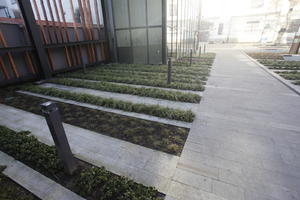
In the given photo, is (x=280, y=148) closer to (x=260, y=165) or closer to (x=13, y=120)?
(x=260, y=165)

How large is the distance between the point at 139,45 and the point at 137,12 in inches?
78.9

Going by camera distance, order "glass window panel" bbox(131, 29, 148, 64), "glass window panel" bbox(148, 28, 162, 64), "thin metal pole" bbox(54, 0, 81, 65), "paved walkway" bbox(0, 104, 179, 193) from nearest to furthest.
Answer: "paved walkway" bbox(0, 104, 179, 193) < "thin metal pole" bbox(54, 0, 81, 65) < "glass window panel" bbox(148, 28, 162, 64) < "glass window panel" bbox(131, 29, 148, 64)

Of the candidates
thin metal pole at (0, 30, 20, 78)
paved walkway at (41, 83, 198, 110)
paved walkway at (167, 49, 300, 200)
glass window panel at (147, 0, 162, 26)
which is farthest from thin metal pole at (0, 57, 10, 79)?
glass window panel at (147, 0, 162, 26)

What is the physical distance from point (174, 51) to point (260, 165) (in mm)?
9743

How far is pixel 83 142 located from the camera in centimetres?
275

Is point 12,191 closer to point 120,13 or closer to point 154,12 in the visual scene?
point 154,12

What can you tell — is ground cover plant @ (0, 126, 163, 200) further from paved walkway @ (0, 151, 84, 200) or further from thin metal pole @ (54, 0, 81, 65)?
thin metal pole @ (54, 0, 81, 65)

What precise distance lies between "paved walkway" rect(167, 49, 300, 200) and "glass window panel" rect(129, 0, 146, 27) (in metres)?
7.55

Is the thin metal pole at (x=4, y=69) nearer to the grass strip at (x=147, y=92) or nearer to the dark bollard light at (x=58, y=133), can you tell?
the grass strip at (x=147, y=92)

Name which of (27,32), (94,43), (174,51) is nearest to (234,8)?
(174,51)

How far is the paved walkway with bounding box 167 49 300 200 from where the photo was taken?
71.0 inches

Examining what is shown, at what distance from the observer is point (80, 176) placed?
2.01 m

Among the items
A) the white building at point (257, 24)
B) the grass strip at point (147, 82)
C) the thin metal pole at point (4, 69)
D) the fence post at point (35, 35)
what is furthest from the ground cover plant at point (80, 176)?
the white building at point (257, 24)

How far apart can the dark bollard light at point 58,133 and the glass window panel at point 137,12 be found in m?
9.27
